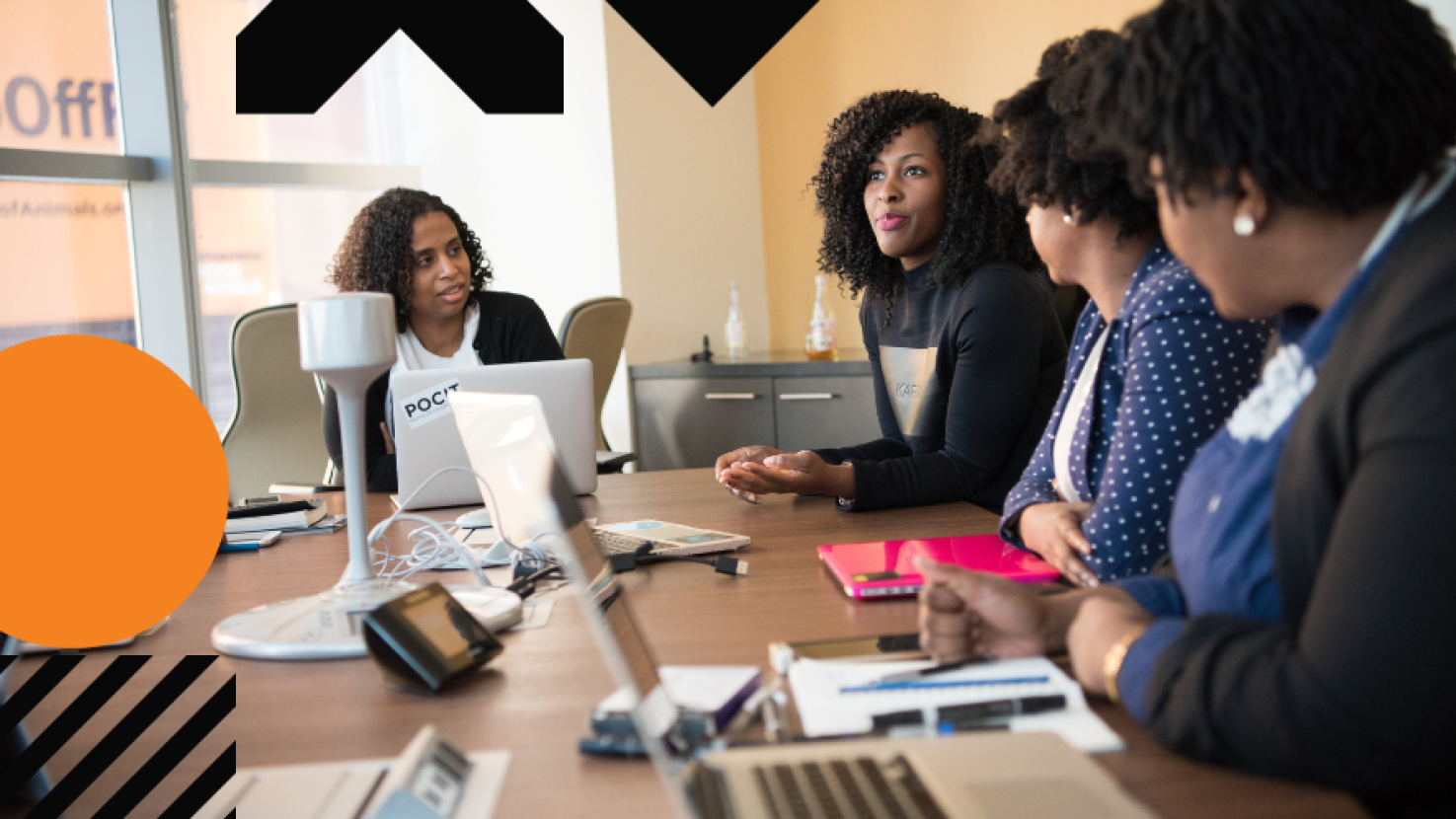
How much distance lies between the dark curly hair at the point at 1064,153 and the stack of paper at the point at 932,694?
2.01ft

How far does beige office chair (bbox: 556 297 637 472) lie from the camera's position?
344 centimetres

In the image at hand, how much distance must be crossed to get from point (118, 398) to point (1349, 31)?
42.3 inches

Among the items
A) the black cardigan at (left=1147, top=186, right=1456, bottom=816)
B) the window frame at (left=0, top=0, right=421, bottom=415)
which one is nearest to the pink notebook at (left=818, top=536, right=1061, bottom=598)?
the black cardigan at (left=1147, top=186, right=1456, bottom=816)

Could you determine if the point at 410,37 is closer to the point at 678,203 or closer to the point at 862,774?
the point at 678,203

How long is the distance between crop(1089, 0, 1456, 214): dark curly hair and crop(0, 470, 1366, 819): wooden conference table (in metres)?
0.43

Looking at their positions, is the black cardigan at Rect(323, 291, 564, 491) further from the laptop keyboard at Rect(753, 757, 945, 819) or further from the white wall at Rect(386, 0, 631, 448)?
the laptop keyboard at Rect(753, 757, 945, 819)

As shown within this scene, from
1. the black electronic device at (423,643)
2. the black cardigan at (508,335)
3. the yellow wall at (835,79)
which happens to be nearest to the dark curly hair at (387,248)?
the black cardigan at (508,335)

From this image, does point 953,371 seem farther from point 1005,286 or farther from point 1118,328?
point 1118,328

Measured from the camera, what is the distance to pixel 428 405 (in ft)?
6.08

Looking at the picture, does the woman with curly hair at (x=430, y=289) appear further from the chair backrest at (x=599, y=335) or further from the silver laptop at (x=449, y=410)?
the silver laptop at (x=449, y=410)

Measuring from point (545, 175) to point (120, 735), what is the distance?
344 cm

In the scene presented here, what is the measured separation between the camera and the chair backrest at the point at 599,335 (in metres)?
3.44

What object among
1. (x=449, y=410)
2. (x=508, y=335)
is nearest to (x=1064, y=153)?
(x=449, y=410)

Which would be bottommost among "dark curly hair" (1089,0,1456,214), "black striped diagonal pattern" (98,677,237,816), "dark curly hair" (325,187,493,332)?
"black striped diagonal pattern" (98,677,237,816)
